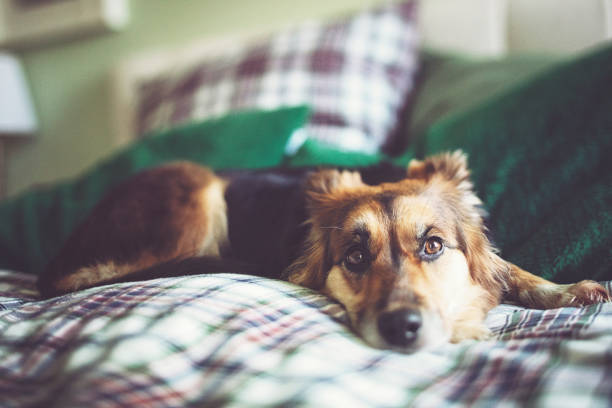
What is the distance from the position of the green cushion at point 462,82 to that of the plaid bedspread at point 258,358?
111 cm

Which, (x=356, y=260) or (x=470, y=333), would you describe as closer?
(x=470, y=333)

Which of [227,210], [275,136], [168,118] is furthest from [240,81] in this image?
[227,210]

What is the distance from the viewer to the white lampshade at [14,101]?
352 centimetres

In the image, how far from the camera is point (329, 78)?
2180mm

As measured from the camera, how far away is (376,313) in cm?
94

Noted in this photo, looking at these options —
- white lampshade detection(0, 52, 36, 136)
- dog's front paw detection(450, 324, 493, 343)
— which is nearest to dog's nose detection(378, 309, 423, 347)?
dog's front paw detection(450, 324, 493, 343)

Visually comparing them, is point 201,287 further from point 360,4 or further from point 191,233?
point 360,4

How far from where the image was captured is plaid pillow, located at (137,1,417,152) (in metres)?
2.12

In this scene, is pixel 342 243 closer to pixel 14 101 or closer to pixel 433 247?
pixel 433 247

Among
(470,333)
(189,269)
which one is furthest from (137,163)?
(470,333)

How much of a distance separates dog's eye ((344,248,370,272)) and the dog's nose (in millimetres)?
265

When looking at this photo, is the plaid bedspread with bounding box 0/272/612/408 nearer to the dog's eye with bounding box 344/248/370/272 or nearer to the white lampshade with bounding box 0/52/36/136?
the dog's eye with bounding box 344/248/370/272

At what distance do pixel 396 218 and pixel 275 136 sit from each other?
851mm

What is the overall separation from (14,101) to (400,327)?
389cm
